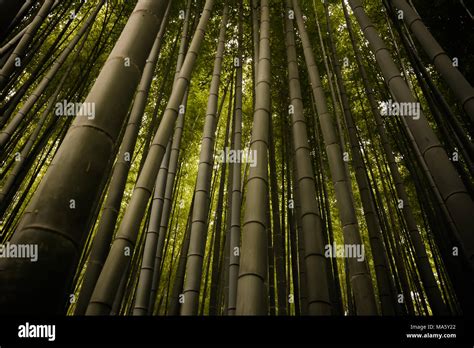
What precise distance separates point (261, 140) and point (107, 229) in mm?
1095

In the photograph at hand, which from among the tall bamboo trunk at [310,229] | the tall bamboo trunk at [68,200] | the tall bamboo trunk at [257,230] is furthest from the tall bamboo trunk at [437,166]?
the tall bamboo trunk at [68,200]

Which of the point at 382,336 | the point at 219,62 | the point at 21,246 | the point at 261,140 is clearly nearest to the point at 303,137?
the point at 261,140

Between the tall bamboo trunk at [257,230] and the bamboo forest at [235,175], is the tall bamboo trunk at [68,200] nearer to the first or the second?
the bamboo forest at [235,175]

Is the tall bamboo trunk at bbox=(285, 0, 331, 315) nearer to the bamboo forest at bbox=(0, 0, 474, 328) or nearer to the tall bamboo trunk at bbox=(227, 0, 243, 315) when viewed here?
the bamboo forest at bbox=(0, 0, 474, 328)

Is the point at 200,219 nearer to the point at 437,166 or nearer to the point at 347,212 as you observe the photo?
the point at 347,212

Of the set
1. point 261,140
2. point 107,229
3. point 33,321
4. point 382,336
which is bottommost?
point 33,321

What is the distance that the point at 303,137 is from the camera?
2.43 meters

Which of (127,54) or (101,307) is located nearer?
(127,54)

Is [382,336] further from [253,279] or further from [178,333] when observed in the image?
[178,333]

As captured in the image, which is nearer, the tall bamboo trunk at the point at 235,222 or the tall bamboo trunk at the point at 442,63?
the tall bamboo trunk at the point at 442,63

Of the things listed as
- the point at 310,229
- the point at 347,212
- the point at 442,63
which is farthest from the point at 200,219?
the point at 442,63

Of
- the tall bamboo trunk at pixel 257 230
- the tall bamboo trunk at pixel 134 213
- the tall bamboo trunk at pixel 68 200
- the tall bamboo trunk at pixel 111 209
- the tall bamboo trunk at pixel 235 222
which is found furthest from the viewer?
the tall bamboo trunk at pixel 235 222

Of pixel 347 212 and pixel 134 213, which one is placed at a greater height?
pixel 347 212

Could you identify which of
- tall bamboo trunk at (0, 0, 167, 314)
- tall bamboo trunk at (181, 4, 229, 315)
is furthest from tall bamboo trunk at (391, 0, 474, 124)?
tall bamboo trunk at (0, 0, 167, 314)
